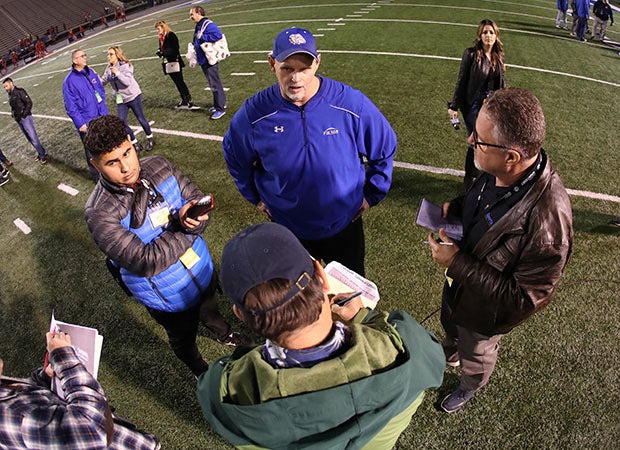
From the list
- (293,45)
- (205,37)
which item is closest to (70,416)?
(293,45)

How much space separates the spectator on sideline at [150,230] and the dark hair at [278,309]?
1532 millimetres

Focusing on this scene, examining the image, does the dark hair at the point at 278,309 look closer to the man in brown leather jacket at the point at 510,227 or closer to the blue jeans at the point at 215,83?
the man in brown leather jacket at the point at 510,227

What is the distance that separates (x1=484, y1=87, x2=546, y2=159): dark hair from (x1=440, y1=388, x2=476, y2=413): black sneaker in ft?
6.40

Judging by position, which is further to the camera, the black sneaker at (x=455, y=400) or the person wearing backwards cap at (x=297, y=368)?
the black sneaker at (x=455, y=400)

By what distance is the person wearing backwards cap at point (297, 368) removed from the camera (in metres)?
1.13

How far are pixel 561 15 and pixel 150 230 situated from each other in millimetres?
16456

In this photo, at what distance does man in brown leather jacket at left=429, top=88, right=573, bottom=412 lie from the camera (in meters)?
1.76

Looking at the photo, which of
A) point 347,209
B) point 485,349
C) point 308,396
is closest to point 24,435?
point 308,396

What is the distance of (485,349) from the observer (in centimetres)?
248

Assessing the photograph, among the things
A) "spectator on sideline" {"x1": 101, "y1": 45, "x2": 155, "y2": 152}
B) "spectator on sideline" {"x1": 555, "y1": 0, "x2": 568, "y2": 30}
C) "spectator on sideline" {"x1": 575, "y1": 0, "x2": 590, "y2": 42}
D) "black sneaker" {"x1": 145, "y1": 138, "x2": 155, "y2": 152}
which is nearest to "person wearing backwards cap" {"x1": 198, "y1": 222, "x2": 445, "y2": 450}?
"spectator on sideline" {"x1": 101, "y1": 45, "x2": 155, "y2": 152}

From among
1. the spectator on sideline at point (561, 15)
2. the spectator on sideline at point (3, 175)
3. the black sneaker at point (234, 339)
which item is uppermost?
the spectator on sideline at point (561, 15)

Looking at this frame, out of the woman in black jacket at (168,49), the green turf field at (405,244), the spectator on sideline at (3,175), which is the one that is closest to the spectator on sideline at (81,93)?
the green turf field at (405,244)

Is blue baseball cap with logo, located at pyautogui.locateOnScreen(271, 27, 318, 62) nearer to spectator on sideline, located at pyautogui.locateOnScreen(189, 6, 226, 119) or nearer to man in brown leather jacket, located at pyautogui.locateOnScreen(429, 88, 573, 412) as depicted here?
man in brown leather jacket, located at pyautogui.locateOnScreen(429, 88, 573, 412)

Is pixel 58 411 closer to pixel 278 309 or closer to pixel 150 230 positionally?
pixel 150 230
